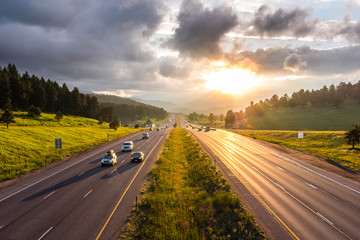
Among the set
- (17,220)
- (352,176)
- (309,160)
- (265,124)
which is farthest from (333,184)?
(265,124)

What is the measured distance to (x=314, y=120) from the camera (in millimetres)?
117875

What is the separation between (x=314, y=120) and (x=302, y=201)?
129 meters

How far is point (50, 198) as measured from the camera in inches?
658

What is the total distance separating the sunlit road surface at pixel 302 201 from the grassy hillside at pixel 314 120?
9891cm

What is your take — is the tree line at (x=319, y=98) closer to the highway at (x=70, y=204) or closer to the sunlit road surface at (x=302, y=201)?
the sunlit road surface at (x=302, y=201)

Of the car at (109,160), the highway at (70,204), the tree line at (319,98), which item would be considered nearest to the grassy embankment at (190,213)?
the highway at (70,204)

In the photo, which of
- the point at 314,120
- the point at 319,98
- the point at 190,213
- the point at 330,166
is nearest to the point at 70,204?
the point at 190,213

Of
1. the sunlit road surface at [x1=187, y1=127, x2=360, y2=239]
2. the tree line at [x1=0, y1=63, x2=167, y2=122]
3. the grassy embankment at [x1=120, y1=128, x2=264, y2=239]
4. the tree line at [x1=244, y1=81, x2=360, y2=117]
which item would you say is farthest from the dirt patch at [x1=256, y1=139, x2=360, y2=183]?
the tree line at [x1=244, y1=81, x2=360, y2=117]

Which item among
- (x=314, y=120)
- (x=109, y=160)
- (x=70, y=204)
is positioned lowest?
(x=70, y=204)

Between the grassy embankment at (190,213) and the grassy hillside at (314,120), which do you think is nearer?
the grassy embankment at (190,213)

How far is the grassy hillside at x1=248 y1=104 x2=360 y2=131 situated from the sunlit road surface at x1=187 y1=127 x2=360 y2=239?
9891 centimetres

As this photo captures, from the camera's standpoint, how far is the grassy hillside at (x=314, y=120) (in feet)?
340

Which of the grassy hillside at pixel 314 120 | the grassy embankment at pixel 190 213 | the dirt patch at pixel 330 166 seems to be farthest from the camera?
the grassy hillside at pixel 314 120

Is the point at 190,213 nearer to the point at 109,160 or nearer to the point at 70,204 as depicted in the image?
the point at 70,204
